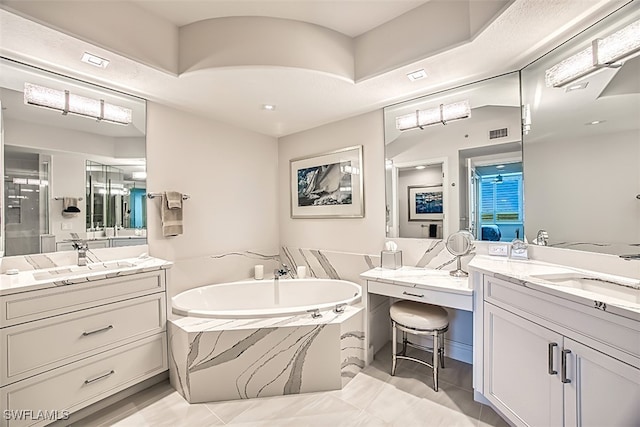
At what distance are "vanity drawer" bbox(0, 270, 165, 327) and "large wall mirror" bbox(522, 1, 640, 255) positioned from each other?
2819mm

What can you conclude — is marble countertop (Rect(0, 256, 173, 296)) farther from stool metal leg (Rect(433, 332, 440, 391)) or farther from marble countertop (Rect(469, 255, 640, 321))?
marble countertop (Rect(469, 255, 640, 321))

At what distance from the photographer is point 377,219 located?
2.82m

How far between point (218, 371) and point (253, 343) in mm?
309

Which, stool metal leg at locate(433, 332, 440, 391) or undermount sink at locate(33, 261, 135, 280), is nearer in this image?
undermount sink at locate(33, 261, 135, 280)

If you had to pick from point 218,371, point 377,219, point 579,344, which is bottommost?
point 218,371

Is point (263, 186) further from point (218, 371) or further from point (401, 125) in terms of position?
point (218, 371)

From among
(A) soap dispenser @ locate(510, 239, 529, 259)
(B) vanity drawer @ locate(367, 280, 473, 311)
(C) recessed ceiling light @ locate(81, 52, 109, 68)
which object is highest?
(C) recessed ceiling light @ locate(81, 52, 109, 68)

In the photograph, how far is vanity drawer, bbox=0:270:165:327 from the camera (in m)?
1.48

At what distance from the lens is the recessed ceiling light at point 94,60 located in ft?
5.74

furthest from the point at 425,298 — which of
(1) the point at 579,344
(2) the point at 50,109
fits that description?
(2) the point at 50,109

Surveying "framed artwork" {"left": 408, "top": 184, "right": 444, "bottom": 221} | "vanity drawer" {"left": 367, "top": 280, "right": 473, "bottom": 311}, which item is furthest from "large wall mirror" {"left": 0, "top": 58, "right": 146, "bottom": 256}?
"framed artwork" {"left": 408, "top": 184, "right": 444, "bottom": 221}

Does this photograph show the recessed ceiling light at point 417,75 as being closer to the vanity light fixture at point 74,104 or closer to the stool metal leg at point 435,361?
the stool metal leg at point 435,361

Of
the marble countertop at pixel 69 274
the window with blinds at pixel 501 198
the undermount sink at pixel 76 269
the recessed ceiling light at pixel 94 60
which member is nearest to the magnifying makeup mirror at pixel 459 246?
the window with blinds at pixel 501 198

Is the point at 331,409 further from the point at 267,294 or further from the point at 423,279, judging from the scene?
the point at 267,294
